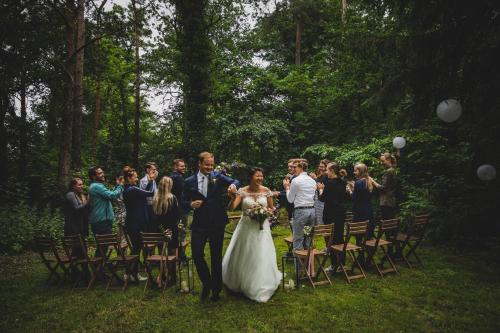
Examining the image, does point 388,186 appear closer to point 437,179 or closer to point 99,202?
point 437,179

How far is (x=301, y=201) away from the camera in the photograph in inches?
238

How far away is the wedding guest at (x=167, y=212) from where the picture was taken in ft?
19.3

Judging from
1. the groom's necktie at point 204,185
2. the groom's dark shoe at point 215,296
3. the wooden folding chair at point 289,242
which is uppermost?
the groom's necktie at point 204,185

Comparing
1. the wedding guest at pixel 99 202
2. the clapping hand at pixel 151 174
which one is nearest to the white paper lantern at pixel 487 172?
the clapping hand at pixel 151 174

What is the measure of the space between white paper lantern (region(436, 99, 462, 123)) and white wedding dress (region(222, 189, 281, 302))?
3.13m

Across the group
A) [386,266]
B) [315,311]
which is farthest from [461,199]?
[315,311]

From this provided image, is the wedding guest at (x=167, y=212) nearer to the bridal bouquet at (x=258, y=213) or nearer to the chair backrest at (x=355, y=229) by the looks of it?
the bridal bouquet at (x=258, y=213)

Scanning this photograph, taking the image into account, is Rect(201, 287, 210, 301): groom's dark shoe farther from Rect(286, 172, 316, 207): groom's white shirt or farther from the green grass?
Rect(286, 172, 316, 207): groom's white shirt

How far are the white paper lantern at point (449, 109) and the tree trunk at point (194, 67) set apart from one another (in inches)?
423

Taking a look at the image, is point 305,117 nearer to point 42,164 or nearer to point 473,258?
point 473,258

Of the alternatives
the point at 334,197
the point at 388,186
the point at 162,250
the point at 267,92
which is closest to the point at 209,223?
the point at 162,250

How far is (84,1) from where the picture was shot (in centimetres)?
1186

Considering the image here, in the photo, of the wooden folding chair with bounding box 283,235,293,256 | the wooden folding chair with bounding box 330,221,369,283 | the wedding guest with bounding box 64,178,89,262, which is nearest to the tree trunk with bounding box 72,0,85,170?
the wedding guest with bounding box 64,178,89,262

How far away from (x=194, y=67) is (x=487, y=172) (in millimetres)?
12485
